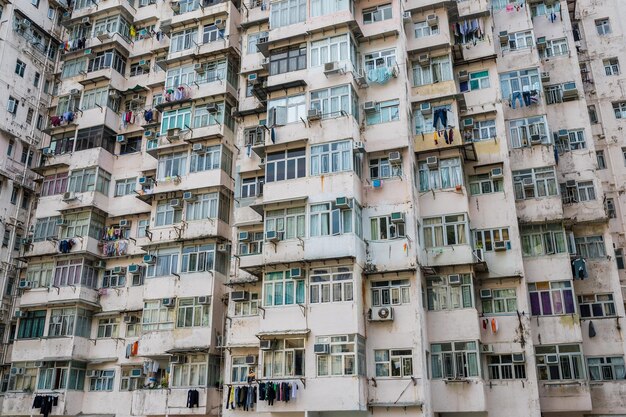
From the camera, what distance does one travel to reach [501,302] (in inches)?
888

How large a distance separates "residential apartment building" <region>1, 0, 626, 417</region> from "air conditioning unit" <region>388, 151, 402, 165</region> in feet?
0.49

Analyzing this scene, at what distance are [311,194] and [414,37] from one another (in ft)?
30.4

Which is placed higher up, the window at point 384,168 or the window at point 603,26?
the window at point 603,26

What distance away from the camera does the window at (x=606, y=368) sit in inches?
862

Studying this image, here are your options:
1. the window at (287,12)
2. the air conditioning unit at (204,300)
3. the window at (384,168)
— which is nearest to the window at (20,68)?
the window at (287,12)

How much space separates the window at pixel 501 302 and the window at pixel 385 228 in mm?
4403

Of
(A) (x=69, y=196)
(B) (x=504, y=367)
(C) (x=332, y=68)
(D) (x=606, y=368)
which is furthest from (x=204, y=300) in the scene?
(D) (x=606, y=368)

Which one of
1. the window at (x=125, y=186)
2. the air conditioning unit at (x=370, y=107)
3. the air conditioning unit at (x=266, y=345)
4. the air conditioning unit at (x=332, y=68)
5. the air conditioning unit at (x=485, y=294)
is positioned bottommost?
the air conditioning unit at (x=266, y=345)

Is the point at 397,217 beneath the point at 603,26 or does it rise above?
beneath

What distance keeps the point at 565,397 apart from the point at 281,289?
11162mm

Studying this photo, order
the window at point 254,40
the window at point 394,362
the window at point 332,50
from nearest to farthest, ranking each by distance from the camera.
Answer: the window at point 394,362
the window at point 332,50
the window at point 254,40

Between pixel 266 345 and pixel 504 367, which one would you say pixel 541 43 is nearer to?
pixel 504 367

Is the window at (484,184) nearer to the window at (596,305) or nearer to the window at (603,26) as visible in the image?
the window at (596,305)

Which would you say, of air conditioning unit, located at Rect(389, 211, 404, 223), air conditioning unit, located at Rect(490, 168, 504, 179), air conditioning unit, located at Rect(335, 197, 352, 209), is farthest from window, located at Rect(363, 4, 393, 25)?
air conditioning unit, located at Rect(389, 211, 404, 223)
